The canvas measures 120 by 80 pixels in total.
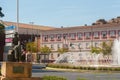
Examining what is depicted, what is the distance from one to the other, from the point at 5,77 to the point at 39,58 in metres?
90.3

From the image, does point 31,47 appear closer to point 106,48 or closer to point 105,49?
point 105,49

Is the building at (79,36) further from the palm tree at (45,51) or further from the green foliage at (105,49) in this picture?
the green foliage at (105,49)

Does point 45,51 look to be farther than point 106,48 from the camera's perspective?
Yes

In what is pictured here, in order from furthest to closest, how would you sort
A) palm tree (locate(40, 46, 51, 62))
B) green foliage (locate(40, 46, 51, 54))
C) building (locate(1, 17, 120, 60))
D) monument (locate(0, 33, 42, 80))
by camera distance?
green foliage (locate(40, 46, 51, 54))
palm tree (locate(40, 46, 51, 62))
building (locate(1, 17, 120, 60))
monument (locate(0, 33, 42, 80))

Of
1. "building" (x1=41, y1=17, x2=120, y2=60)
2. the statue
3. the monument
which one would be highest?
"building" (x1=41, y1=17, x2=120, y2=60)

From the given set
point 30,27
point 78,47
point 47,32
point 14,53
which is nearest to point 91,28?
point 78,47

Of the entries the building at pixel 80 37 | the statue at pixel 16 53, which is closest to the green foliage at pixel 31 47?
the building at pixel 80 37

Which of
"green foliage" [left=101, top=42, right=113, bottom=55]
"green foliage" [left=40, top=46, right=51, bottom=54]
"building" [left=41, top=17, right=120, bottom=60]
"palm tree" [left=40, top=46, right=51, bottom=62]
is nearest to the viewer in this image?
"green foliage" [left=101, top=42, right=113, bottom=55]

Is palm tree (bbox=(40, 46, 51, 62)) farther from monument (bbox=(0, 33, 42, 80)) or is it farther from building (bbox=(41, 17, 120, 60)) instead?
monument (bbox=(0, 33, 42, 80))

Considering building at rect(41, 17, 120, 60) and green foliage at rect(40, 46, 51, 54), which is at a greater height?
building at rect(41, 17, 120, 60)

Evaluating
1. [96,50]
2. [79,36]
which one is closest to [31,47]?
[79,36]

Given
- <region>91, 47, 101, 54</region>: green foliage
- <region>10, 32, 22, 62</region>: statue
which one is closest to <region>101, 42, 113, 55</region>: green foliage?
<region>91, 47, 101, 54</region>: green foliage

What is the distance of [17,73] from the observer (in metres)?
20.5

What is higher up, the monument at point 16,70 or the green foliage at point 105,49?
the green foliage at point 105,49
